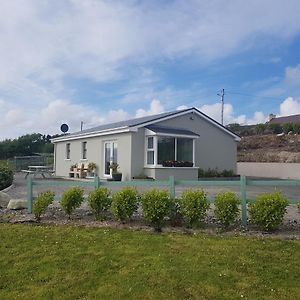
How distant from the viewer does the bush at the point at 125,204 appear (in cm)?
796

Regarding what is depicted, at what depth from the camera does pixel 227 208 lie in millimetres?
7320

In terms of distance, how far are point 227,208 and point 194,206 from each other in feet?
2.14

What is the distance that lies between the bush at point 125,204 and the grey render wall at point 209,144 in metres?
13.1

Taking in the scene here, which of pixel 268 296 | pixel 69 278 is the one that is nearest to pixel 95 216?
pixel 69 278

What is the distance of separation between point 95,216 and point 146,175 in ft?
35.8

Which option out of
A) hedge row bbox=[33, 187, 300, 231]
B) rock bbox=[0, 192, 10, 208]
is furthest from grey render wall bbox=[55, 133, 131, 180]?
hedge row bbox=[33, 187, 300, 231]

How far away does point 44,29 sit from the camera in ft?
40.5

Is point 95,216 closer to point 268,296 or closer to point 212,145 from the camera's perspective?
point 268,296

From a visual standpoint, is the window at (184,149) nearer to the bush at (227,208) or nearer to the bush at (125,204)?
the bush at (125,204)

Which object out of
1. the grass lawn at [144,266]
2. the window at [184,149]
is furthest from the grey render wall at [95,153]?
the grass lawn at [144,266]

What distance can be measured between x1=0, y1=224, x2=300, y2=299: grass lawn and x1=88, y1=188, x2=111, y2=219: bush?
1.36 meters

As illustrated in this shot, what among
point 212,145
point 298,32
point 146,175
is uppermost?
point 298,32

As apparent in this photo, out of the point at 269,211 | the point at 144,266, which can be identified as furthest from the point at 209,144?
the point at 144,266

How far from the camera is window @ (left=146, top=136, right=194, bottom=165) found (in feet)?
63.7
